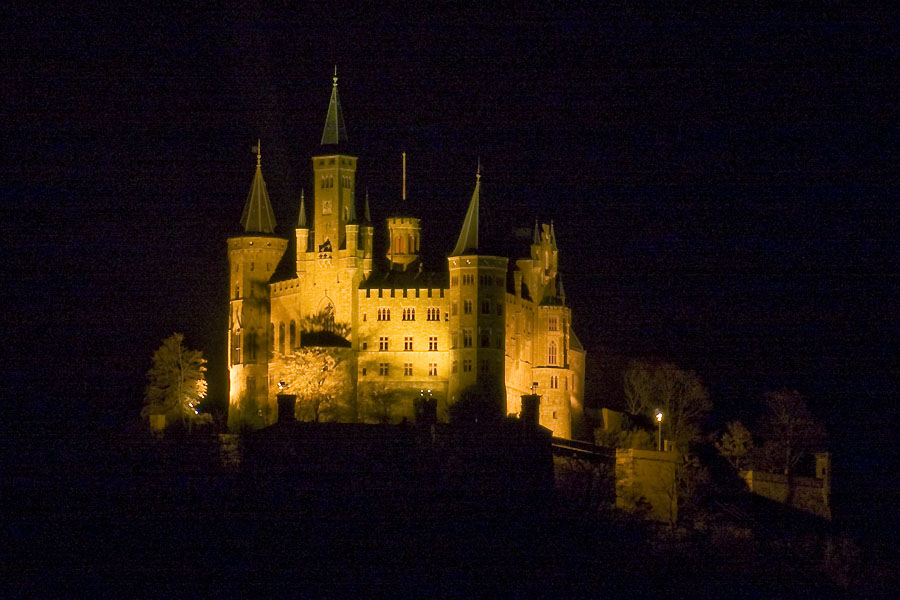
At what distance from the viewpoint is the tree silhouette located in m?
124

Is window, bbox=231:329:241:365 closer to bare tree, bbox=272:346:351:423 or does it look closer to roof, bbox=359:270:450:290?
bare tree, bbox=272:346:351:423

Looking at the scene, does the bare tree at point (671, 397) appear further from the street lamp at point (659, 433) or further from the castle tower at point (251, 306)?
the castle tower at point (251, 306)

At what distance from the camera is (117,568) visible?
11131 centimetres

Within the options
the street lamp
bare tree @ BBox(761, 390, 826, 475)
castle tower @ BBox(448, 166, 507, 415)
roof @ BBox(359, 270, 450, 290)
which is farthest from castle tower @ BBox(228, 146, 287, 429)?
bare tree @ BBox(761, 390, 826, 475)

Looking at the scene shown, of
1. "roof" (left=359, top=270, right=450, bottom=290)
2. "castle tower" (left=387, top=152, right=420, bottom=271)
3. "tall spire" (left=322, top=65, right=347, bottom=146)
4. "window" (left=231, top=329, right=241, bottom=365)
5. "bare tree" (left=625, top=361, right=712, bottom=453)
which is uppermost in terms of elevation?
"tall spire" (left=322, top=65, right=347, bottom=146)

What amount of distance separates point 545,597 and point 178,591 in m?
13.8

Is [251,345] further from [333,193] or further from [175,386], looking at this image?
[333,193]

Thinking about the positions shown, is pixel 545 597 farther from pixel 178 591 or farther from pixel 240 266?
pixel 240 266

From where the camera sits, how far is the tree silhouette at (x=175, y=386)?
12450 cm

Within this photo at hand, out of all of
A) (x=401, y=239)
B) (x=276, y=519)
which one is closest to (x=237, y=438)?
(x=276, y=519)

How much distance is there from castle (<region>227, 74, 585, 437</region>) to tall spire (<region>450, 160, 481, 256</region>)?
3.0 inches

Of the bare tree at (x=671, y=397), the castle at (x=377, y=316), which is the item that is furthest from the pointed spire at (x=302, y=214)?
the bare tree at (x=671, y=397)

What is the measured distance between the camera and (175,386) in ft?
410

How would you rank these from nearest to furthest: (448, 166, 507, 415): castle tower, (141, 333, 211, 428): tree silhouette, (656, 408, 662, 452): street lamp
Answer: (656, 408, 662, 452): street lamp, (448, 166, 507, 415): castle tower, (141, 333, 211, 428): tree silhouette
